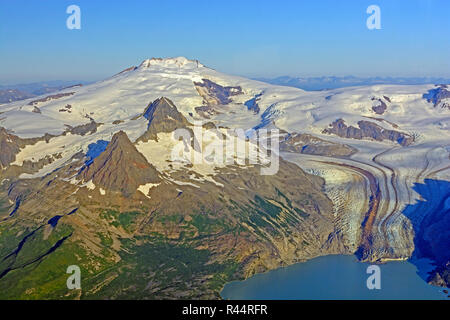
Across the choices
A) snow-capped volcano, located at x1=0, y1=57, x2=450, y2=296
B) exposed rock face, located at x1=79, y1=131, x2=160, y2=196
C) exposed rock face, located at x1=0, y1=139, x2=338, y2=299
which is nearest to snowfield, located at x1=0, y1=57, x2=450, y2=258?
snow-capped volcano, located at x1=0, y1=57, x2=450, y2=296

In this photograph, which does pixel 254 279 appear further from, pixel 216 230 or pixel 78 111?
pixel 78 111

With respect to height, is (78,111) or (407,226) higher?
(78,111)

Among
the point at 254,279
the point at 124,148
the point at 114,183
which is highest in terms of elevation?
the point at 124,148

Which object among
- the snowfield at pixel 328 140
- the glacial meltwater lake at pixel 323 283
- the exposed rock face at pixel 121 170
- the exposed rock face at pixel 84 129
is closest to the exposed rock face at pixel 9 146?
the snowfield at pixel 328 140

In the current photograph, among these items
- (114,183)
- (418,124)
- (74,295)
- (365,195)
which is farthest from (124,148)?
(418,124)
